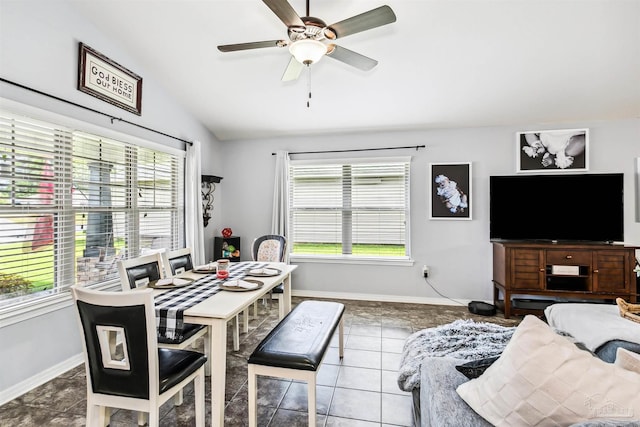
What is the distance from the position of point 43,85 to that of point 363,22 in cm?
243

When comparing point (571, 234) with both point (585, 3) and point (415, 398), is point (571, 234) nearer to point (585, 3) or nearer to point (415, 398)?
point (585, 3)

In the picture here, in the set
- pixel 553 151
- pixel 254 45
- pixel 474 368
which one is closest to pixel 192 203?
pixel 254 45

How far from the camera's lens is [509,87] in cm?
333

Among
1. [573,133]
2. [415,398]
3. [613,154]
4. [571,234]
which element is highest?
[573,133]

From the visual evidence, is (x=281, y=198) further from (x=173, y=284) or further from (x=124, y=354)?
(x=124, y=354)

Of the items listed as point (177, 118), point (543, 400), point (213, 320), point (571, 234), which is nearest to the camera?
point (543, 400)

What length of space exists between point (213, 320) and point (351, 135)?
11.2ft

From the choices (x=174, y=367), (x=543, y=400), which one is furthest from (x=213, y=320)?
(x=543, y=400)

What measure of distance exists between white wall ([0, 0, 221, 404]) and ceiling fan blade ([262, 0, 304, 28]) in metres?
1.94

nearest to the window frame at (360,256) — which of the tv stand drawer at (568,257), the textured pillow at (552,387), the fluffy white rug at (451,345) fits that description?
the tv stand drawer at (568,257)

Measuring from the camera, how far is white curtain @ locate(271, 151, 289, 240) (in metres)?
4.60

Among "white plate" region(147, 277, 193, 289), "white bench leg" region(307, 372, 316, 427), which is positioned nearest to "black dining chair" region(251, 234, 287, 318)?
"white plate" region(147, 277, 193, 289)

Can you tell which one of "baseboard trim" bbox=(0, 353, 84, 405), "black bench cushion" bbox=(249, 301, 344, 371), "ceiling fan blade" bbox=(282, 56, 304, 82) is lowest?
"baseboard trim" bbox=(0, 353, 84, 405)

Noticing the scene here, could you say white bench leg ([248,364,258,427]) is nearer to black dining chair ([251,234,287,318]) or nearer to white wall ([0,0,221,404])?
white wall ([0,0,221,404])
